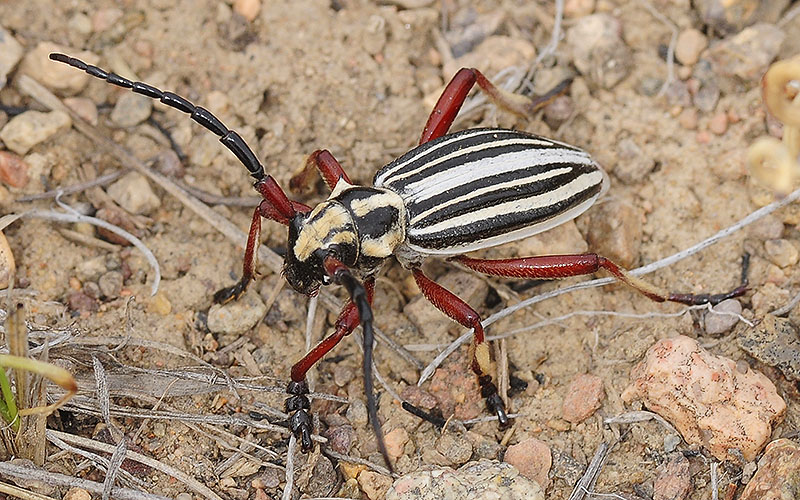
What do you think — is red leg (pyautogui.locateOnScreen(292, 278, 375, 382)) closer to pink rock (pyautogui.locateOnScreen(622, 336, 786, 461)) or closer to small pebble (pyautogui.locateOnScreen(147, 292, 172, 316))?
small pebble (pyautogui.locateOnScreen(147, 292, 172, 316))

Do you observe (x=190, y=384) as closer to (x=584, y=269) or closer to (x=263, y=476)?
(x=263, y=476)

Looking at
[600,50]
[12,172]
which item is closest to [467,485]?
[600,50]

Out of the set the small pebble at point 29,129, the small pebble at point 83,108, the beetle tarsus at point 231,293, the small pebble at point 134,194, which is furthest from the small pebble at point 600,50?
the small pebble at point 29,129

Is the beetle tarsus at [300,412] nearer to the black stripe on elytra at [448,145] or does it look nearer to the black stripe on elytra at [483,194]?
the black stripe on elytra at [483,194]

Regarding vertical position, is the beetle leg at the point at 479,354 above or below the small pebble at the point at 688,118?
below

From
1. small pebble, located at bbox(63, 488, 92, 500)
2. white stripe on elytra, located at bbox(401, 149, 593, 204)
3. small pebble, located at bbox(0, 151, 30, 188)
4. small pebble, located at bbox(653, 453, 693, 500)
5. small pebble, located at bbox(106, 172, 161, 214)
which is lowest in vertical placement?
small pebble, located at bbox(653, 453, 693, 500)

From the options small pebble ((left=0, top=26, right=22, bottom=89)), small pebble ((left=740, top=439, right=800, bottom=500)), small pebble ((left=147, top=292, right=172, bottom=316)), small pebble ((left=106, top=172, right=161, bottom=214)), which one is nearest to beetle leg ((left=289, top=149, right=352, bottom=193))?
small pebble ((left=106, top=172, right=161, bottom=214))

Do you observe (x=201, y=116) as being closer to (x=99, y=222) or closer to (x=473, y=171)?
(x=99, y=222)
